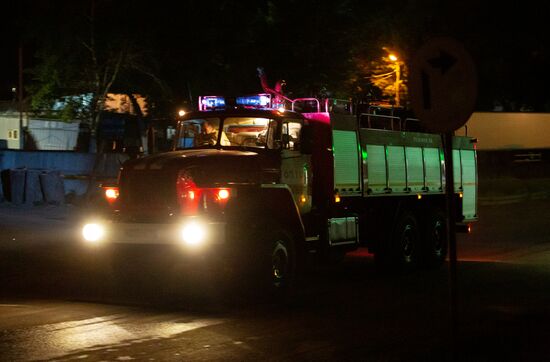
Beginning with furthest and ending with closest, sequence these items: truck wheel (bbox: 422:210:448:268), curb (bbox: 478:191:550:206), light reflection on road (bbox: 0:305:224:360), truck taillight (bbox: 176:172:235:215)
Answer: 1. curb (bbox: 478:191:550:206)
2. truck wheel (bbox: 422:210:448:268)
3. truck taillight (bbox: 176:172:235:215)
4. light reflection on road (bbox: 0:305:224:360)

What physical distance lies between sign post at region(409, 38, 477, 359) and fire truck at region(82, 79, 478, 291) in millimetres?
4404

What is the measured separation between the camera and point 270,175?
11.1 metres

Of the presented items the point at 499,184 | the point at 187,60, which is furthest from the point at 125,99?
the point at 499,184

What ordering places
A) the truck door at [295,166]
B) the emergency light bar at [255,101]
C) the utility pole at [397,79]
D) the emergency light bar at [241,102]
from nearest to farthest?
the truck door at [295,166] < the emergency light bar at [241,102] < the emergency light bar at [255,101] < the utility pole at [397,79]

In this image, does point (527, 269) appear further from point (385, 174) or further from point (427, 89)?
point (427, 89)

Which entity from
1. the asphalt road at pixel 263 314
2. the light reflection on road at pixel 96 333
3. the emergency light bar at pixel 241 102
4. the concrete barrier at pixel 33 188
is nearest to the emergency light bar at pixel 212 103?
the emergency light bar at pixel 241 102

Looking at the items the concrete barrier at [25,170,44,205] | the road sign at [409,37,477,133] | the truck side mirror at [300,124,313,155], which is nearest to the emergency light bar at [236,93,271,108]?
the truck side mirror at [300,124,313,155]

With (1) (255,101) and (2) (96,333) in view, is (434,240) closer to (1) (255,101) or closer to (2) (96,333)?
(1) (255,101)

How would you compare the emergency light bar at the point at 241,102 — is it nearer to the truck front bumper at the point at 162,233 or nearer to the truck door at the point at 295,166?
the truck door at the point at 295,166

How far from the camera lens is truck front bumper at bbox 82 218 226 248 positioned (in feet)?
32.9

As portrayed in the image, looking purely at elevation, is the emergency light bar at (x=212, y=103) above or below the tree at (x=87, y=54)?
below

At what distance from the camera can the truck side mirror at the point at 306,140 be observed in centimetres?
1177

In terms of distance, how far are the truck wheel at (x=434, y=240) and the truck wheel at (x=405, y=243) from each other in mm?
238

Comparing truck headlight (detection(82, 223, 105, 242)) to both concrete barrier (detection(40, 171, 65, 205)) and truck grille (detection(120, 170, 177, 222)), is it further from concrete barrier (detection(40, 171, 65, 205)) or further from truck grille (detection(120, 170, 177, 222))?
concrete barrier (detection(40, 171, 65, 205))
